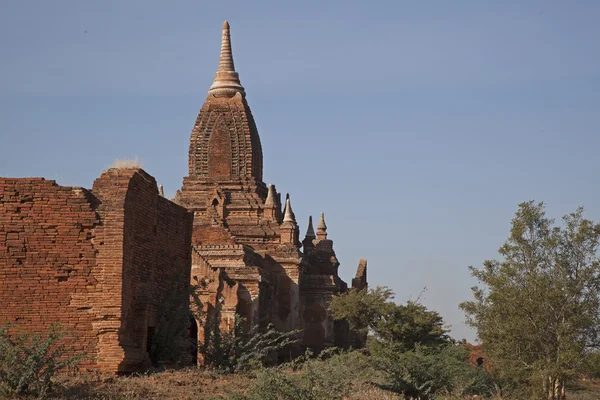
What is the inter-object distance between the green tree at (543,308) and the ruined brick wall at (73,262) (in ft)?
28.7

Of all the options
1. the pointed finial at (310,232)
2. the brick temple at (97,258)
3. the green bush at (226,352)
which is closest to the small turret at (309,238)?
the pointed finial at (310,232)

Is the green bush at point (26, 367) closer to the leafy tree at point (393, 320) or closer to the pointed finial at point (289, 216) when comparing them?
the leafy tree at point (393, 320)

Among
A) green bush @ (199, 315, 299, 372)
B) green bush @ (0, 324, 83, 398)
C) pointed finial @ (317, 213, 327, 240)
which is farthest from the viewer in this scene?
pointed finial @ (317, 213, 327, 240)

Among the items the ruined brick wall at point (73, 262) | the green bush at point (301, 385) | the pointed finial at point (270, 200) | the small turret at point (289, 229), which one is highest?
the pointed finial at point (270, 200)

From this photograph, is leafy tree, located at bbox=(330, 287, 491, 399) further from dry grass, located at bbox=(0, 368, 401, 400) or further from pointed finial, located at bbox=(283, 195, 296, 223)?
dry grass, located at bbox=(0, 368, 401, 400)

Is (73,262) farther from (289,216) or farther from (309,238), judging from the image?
(309,238)

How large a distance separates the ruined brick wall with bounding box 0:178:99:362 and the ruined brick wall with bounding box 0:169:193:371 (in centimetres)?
1

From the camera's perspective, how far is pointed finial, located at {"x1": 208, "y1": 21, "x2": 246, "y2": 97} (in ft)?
137

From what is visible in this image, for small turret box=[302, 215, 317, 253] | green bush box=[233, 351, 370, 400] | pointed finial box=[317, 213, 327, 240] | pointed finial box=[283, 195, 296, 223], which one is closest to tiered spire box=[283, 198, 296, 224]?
pointed finial box=[283, 195, 296, 223]

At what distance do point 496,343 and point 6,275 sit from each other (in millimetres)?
10662

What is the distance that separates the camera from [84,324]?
52.7 feet

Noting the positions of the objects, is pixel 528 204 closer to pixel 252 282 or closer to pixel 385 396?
pixel 385 396

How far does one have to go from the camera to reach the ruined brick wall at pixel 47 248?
634 inches

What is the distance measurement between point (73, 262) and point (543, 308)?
9.90 meters
